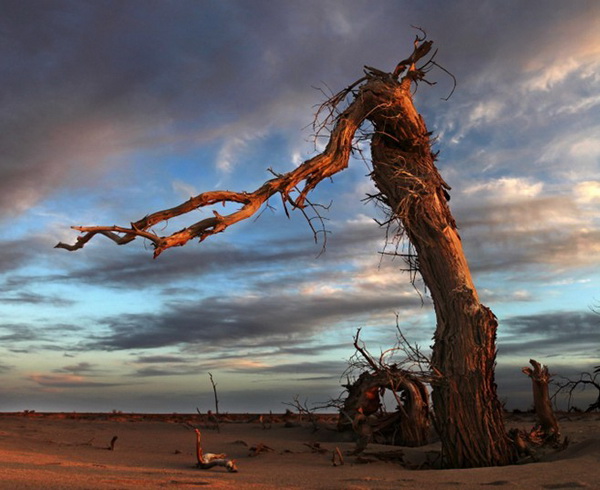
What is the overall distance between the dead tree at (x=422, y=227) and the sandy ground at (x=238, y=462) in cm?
78

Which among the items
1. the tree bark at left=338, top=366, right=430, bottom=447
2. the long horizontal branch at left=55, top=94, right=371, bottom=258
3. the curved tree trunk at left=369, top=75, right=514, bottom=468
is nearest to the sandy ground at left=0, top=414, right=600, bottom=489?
the tree bark at left=338, top=366, right=430, bottom=447

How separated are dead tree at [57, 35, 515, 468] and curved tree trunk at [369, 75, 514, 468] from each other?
0.04 ft

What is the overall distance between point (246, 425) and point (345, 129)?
720cm

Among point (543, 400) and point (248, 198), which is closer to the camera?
point (248, 198)

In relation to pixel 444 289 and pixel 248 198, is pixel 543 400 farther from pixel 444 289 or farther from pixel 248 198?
pixel 248 198

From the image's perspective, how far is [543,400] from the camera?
8711mm

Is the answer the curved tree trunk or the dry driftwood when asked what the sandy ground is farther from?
the curved tree trunk

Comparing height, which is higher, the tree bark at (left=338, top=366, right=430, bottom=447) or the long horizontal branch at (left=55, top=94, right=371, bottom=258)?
the long horizontal branch at (left=55, top=94, right=371, bottom=258)

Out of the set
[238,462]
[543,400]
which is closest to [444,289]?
[543,400]

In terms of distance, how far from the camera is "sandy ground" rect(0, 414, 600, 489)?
540 cm

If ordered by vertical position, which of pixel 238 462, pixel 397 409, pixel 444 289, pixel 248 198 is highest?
pixel 248 198

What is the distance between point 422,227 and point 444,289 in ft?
2.95

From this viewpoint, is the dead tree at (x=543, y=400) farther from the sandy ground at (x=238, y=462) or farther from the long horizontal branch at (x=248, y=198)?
the long horizontal branch at (x=248, y=198)

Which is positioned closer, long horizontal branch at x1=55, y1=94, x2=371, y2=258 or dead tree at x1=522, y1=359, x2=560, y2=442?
long horizontal branch at x1=55, y1=94, x2=371, y2=258
